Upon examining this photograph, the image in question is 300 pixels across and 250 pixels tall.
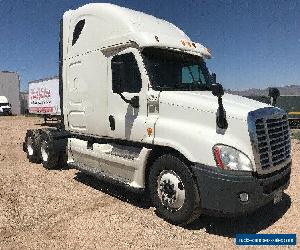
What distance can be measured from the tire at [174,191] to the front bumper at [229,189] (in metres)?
0.20

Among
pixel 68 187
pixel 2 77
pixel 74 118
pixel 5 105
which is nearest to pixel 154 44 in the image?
pixel 74 118

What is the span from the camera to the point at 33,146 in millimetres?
11078

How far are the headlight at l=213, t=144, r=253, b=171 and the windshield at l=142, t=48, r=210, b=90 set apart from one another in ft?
5.47

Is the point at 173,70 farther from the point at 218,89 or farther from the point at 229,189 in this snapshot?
the point at 229,189

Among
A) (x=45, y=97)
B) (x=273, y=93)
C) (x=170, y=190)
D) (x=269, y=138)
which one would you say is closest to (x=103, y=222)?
(x=170, y=190)

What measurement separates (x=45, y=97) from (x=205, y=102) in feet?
80.5

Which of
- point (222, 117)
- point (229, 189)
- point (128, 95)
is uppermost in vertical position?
point (128, 95)

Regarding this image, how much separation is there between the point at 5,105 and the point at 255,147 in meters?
52.8

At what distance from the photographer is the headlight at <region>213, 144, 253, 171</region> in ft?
16.0

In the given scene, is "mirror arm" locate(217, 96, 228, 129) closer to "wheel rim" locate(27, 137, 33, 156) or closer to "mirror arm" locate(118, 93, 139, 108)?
"mirror arm" locate(118, 93, 139, 108)

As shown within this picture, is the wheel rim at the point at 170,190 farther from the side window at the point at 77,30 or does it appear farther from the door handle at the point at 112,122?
the side window at the point at 77,30

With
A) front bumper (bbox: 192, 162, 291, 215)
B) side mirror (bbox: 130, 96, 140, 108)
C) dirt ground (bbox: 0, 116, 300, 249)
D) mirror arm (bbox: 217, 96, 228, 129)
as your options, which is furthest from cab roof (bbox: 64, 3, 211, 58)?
dirt ground (bbox: 0, 116, 300, 249)

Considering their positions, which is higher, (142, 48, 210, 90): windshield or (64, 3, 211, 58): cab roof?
(64, 3, 211, 58): cab roof

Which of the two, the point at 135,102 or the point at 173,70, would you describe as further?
the point at 173,70
